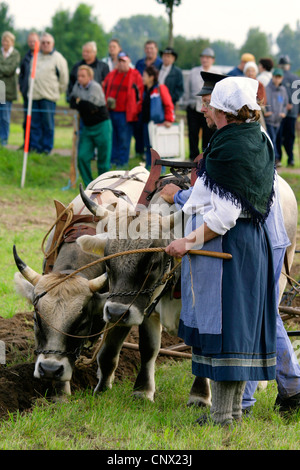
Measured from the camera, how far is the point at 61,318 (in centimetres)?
487

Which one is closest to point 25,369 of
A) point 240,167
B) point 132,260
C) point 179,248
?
point 132,260

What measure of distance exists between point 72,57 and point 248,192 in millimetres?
56136

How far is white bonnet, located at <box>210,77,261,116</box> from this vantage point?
13.8 feet

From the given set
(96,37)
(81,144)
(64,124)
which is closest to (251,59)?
(81,144)

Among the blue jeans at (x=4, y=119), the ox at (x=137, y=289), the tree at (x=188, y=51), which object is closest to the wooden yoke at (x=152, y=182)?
the ox at (x=137, y=289)

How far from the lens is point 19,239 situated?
997 centimetres

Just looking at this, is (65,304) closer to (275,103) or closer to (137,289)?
(137,289)

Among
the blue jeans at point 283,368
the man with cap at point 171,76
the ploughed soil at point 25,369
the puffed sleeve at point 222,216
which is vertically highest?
the man with cap at point 171,76

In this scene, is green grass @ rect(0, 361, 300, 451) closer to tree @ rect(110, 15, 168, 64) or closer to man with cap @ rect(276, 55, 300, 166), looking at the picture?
man with cap @ rect(276, 55, 300, 166)

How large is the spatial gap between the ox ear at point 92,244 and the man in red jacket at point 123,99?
8.86 m

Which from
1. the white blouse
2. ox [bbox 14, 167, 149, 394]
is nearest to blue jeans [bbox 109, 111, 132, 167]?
ox [bbox 14, 167, 149, 394]

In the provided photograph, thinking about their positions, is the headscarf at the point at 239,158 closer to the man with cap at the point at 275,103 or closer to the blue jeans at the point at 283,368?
the blue jeans at the point at 283,368

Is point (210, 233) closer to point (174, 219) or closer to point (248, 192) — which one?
point (248, 192)

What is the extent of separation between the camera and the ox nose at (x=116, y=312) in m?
4.62
